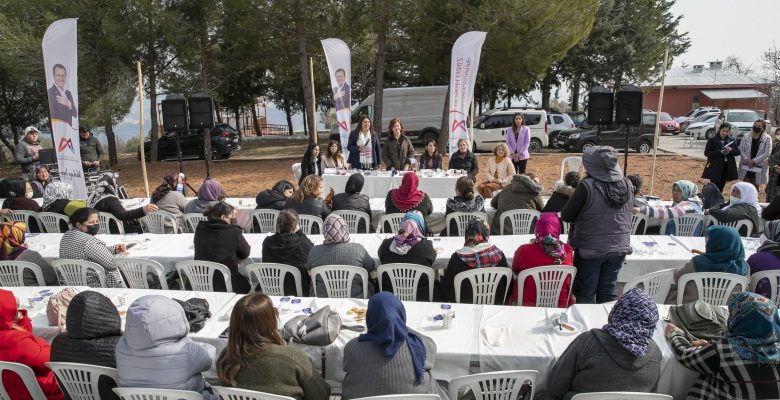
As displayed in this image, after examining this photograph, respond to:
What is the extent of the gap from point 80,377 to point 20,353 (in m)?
0.40

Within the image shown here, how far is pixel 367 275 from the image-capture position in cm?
380

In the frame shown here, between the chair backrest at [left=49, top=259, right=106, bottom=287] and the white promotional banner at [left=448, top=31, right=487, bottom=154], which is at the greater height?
the white promotional banner at [left=448, top=31, right=487, bottom=154]

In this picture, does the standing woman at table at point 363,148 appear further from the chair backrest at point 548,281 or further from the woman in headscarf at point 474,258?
the chair backrest at point 548,281

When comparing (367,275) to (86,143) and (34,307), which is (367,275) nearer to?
(34,307)

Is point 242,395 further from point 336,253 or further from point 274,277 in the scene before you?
point 274,277

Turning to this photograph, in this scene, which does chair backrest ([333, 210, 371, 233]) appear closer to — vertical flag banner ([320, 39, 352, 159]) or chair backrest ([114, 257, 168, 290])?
chair backrest ([114, 257, 168, 290])

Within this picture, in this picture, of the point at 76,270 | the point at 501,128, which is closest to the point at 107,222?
the point at 76,270

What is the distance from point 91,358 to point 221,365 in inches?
28.2

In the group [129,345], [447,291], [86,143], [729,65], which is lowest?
[447,291]

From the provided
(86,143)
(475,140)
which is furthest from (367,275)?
(475,140)

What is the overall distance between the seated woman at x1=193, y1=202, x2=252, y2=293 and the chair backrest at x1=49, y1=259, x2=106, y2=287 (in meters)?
0.70

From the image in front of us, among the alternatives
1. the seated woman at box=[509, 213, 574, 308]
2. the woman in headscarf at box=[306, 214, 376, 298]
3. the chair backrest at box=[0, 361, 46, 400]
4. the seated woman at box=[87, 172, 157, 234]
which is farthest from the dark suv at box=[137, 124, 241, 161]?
the chair backrest at box=[0, 361, 46, 400]

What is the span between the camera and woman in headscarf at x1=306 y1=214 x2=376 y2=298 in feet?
12.5

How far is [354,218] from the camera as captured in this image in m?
5.64
